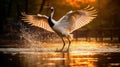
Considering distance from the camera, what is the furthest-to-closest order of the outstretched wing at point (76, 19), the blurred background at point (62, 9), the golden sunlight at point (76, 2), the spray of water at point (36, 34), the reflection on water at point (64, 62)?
the golden sunlight at point (76, 2)
the blurred background at point (62, 9)
the spray of water at point (36, 34)
the outstretched wing at point (76, 19)
the reflection on water at point (64, 62)

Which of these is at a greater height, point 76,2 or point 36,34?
point 76,2

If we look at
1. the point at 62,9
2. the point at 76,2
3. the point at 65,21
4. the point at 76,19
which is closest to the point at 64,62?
the point at 65,21

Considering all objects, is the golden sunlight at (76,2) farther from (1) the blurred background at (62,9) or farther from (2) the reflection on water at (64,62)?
(2) the reflection on water at (64,62)

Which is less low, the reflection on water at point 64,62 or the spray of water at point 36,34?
the spray of water at point 36,34

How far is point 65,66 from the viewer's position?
17812 mm

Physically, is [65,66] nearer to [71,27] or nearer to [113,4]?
[71,27]

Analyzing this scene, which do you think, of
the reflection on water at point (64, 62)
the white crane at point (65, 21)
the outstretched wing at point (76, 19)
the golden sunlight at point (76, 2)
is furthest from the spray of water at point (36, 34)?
the golden sunlight at point (76, 2)

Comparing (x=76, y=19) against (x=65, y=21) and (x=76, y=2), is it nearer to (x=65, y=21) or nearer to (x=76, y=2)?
(x=65, y=21)

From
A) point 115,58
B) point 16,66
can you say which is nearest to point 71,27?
point 115,58

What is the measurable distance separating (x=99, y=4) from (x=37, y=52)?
31.6 metres

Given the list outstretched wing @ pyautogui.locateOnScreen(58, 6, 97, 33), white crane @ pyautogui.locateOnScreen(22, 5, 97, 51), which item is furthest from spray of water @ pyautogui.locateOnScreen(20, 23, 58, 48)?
outstretched wing @ pyautogui.locateOnScreen(58, 6, 97, 33)

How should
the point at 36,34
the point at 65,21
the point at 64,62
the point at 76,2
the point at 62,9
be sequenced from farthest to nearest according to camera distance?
the point at 76,2 → the point at 62,9 → the point at 36,34 → the point at 65,21 → the point at 64,62

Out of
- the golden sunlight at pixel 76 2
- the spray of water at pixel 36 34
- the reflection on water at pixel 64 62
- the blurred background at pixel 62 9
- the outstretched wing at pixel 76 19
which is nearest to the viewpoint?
the reflection on water at pixel 64 62

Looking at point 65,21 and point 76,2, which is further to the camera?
point 76,2
